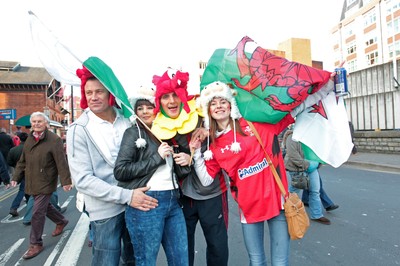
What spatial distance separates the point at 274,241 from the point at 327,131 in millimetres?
1048

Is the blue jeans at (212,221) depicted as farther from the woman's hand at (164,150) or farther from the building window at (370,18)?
the building window at (370,18)

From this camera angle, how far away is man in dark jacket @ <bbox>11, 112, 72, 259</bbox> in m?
4.06

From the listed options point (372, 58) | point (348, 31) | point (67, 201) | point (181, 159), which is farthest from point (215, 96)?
point (348, 31)

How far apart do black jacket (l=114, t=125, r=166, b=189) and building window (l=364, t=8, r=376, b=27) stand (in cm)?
4282

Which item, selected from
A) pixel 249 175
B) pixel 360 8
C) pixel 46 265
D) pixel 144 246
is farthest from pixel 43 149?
pixel 360 8

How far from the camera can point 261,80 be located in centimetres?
225

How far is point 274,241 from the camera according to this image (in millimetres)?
2203

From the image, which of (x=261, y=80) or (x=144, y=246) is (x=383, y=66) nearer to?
(x=261, y=80)

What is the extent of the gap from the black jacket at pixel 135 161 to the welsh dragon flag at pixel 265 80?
79cm

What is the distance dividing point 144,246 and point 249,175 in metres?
0.95

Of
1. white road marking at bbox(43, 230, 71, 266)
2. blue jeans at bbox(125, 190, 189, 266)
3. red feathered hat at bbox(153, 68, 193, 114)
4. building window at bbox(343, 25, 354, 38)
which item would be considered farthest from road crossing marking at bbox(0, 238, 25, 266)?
building window at bbox(343, 25, 354, 38)

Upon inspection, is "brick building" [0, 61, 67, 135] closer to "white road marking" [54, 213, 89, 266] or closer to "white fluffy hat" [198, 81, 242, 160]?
"white road marking" [54, 213, 89, 266]

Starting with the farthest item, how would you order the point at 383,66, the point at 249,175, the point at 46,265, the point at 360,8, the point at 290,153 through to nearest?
1. the point at 360,8
2. the point at 383,66
3. the point at 290,153
4. the point at 46,265
5. the point at 249,175

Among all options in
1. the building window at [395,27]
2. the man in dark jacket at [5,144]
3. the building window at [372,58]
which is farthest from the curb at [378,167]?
the building window at [372,58]
